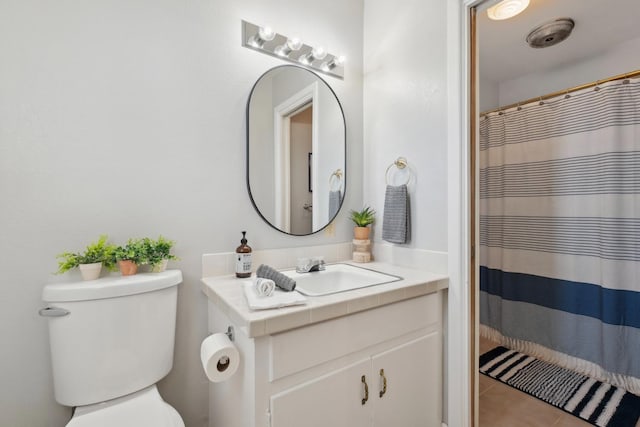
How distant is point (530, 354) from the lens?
2.20 meters

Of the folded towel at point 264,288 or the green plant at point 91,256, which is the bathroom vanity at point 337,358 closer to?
the folded towel at point 264,288

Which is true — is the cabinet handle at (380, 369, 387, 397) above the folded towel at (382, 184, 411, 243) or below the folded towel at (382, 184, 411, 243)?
below

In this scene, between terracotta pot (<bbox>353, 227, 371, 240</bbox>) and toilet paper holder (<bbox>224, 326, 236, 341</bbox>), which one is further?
terracotta pot (<bbox>353, 227, 371, 240</bbox>)

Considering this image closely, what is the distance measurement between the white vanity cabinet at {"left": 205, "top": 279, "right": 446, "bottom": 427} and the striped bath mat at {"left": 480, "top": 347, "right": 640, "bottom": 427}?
34.6 inches

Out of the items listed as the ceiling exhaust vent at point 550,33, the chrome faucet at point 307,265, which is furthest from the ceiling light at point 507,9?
the chrome faucet at point 307,265

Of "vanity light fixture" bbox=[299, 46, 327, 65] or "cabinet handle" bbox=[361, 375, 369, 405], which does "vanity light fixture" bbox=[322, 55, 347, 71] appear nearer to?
"vanity light fixture" bbox=[299, 46, 327, 65]

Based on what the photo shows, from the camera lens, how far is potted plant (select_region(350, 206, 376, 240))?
1.72 meters

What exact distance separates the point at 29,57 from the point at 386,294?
5.15ft

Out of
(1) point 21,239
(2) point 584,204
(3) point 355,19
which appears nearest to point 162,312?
(1) point 21,239

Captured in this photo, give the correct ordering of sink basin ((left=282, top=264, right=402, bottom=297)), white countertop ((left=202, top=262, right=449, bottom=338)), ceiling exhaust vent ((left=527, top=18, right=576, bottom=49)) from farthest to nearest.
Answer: ceiling exhaust vent ((left=527, top=18, right=576, bottom=49))
sink basin ((left=282, top=264, right=402, bottom=297))
white countertop ((left=202, top=262, right=449, bottom=338))

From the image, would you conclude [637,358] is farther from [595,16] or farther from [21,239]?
[21,239]

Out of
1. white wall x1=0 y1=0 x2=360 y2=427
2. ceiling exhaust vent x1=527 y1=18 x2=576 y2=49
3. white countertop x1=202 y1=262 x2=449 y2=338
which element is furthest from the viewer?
ceiling exhaust vent x1=527 y1=18 x2=576 y2=49

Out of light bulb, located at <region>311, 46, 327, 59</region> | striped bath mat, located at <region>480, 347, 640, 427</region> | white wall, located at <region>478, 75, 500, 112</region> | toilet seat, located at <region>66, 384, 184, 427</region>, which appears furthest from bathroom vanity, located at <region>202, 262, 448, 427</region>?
white wall, located at <region>478, 75, 500, 112</region>

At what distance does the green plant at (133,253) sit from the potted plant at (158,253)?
0.05 ft
